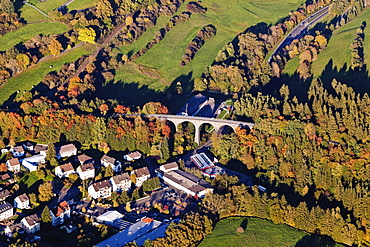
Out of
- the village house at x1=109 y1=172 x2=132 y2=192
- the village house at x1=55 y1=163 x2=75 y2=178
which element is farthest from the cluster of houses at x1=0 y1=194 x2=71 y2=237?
the village house at x1=109 y1=172 x2=132 y2=192

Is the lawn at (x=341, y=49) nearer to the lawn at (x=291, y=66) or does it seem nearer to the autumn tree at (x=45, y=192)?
the lawn at (x=291, y=66)

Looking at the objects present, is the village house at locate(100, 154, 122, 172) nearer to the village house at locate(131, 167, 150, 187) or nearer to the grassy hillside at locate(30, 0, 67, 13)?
the village house at locate(131, 167, 150, 187)

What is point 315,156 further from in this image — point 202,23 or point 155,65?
point 202,23

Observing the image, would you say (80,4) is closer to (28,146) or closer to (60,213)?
(28,146)

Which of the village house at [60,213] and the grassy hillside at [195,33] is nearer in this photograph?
the village house at [60,213]

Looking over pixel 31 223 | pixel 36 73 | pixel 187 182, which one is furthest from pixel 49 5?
pixel 31 223

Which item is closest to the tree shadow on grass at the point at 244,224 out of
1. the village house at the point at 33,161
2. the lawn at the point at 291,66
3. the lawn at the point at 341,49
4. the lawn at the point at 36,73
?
the village house at the point at 33,161
